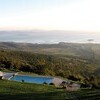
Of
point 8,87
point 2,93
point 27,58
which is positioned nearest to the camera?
point 2,93

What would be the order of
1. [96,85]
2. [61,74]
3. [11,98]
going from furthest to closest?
1. [61,74]
2. [96,85]
3. [11,98]

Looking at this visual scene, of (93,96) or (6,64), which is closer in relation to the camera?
(93,96)

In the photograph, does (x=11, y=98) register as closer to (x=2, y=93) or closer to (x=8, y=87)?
(x=2, y=93)

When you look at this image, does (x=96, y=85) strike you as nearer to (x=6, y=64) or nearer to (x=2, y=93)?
(x=2, y=93)

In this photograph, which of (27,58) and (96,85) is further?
(27,58)

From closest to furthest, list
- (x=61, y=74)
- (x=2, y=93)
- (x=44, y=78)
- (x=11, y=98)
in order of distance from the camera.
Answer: (x=11, y=98) < (x=2, y=93) < (x=44, y=78) < (x=61, y=74)

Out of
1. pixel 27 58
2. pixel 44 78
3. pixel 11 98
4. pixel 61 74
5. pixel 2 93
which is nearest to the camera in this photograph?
pixel 11 98

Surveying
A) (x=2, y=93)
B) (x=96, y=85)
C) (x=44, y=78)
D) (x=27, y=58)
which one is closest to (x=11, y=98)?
Answer: (x=2, y=93)

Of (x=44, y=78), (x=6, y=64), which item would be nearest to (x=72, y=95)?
(x=44, y=78)
